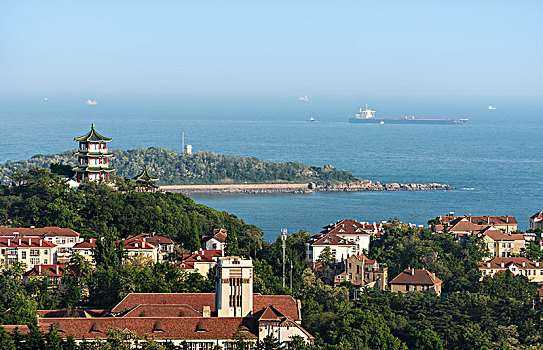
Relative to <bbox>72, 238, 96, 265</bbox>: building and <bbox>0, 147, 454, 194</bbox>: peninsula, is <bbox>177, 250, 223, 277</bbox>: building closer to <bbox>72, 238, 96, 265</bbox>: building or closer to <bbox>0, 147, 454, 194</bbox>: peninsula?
<bbox>72, 238, 96, 265</bbox>: building

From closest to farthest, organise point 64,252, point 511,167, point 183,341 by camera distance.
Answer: point 183,341
point 64,252
point 511,167

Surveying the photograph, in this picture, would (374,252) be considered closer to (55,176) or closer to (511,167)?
(55,176)

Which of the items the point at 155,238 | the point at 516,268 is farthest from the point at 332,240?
the point at 516,268

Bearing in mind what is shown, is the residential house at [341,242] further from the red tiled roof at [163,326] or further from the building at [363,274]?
the red tiled roof at [163,326]

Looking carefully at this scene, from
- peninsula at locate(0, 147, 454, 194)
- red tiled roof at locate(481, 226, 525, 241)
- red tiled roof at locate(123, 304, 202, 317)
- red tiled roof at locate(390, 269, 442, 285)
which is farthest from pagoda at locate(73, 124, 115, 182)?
peninsula at locate(0, 147, 454, 194)

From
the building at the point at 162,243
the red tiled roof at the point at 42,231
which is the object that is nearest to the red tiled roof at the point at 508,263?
the building at the point at 162,243

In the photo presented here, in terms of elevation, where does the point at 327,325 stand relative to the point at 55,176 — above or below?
below

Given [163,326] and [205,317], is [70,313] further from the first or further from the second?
[205,317]

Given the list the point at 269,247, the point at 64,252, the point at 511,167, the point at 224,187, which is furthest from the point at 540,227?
the point at 511,167
